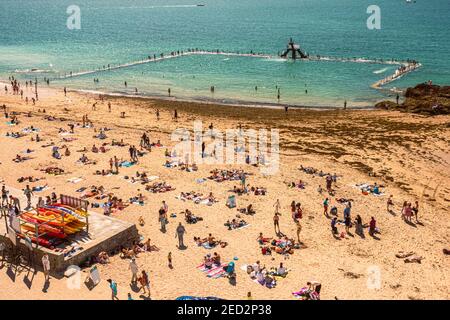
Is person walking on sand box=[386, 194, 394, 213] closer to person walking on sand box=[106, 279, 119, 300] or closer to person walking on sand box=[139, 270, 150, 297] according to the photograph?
person walking on sand box=[139, 270, 150, 297]

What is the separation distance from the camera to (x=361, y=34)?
A: 406 feet

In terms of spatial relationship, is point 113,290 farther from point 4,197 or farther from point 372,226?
point 372,226

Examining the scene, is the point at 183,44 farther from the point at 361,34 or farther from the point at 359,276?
the point at 359,276

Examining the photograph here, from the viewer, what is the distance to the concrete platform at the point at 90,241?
17.8m

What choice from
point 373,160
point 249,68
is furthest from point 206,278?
point 249,68

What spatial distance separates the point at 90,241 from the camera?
1898cm

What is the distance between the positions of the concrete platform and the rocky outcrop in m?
36.8

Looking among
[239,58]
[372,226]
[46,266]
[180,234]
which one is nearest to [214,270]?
[180,234]

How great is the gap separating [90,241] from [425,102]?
40596 millimetres

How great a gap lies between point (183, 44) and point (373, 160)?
8570 centimetres

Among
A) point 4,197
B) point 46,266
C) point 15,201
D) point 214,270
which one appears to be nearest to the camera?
point 46,266

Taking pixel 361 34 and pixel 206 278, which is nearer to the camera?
pixel 206 278

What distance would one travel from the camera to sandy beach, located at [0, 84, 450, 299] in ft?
57.6
